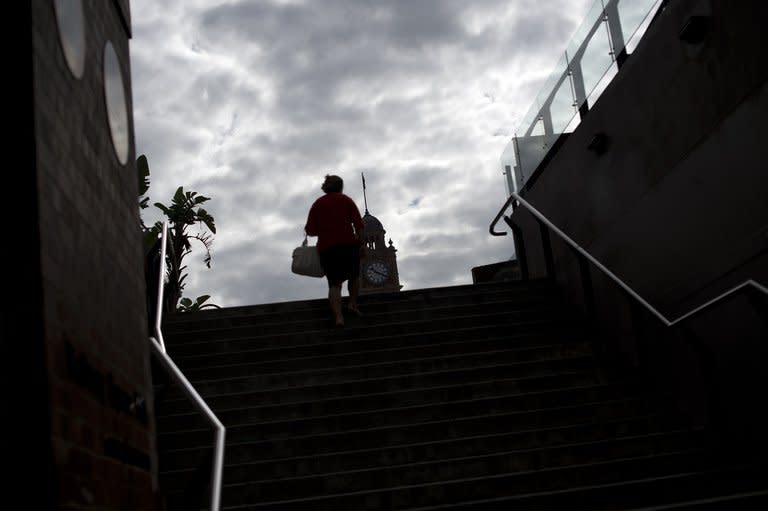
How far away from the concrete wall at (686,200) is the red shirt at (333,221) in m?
2.18

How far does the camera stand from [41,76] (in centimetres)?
286

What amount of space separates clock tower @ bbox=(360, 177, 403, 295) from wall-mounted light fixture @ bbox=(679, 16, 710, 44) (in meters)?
50.0

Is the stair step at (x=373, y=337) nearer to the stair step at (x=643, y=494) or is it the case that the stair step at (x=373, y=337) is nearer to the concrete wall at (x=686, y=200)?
Result: the concrete wall at (x=686, y=200)

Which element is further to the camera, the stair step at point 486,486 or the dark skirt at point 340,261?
the dark skirt at point 340,261

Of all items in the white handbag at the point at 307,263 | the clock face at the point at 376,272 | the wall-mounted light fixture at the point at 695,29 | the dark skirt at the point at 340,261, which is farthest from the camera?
the clock face at the point at 376,272

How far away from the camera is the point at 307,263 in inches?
369

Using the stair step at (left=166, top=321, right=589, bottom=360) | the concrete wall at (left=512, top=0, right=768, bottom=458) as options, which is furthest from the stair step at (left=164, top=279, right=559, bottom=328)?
the concrete wall at (left=512, top=0, right=768, bottom=458)

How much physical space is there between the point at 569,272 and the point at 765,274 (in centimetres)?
346

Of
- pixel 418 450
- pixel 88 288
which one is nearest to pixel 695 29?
pixel 418 450

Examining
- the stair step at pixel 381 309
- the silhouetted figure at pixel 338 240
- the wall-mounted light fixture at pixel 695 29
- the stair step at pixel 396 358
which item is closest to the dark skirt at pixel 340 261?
the silhouetted figure at pixel 338 240

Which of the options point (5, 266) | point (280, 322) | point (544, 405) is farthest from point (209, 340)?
point (5, 266)

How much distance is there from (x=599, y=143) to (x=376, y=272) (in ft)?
176

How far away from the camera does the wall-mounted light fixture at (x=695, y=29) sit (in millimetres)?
5792

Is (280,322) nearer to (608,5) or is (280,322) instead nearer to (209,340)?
(209,340)
